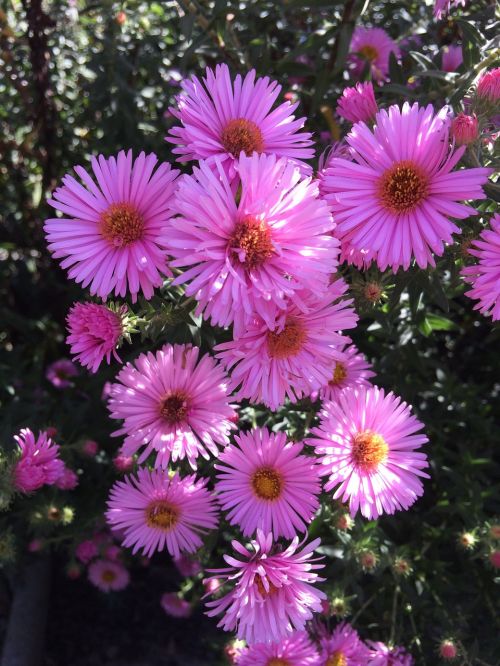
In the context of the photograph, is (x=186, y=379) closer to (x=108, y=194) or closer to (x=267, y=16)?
(x=108, y=194)

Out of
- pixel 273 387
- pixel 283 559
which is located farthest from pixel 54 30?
pixel 283 559

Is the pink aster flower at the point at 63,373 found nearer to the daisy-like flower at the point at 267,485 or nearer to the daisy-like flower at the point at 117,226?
the daisy-like flower at the point at 267,485

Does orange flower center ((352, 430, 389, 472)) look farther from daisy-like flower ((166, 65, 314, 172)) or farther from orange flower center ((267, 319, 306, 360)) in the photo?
daisy-like flower ((166, 65, 314, 172))

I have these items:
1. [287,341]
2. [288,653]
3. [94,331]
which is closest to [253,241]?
[287,341]

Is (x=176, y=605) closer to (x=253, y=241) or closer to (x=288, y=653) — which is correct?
(x=288, y=653)

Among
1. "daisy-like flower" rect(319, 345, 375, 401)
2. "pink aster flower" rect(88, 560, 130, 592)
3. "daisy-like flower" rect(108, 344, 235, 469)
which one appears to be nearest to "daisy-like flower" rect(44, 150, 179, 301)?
"daisy-like flower" rect(108, 344, 235, 469)
